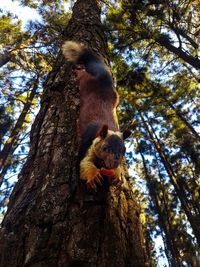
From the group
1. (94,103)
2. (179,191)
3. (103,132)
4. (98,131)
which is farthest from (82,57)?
(179,191)

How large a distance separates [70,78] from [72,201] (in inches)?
62.5

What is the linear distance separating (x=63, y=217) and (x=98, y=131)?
0.62 metres

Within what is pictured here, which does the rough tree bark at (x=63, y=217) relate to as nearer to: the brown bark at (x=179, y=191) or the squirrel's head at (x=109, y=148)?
the squirrel's head at (x=109, y=148)

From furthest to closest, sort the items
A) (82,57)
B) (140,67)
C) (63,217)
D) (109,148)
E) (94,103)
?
(140,67)
(82,57)
(94,103)
(109,148)
(63,217)

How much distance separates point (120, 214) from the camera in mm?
1881

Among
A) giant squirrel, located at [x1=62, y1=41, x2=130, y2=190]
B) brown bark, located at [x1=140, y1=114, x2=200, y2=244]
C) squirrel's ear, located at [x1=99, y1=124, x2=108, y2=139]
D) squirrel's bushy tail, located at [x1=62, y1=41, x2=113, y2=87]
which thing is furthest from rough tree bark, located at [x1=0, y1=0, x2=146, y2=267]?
brown bark, located at [x1=140, y1=114, x2=200, y2=244]

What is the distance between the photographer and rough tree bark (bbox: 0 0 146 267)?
153 cm

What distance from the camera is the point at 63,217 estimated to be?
1.70m

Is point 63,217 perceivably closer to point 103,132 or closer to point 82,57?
point 103,132

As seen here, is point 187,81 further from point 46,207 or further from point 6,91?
point 46,207

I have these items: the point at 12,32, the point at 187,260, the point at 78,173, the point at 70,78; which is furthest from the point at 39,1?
the point at 187,260

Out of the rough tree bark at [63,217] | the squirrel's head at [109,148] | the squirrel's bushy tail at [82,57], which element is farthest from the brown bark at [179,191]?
the squirrel's head at [109,148]

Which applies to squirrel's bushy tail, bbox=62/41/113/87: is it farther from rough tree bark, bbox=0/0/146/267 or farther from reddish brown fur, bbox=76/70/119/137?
rough tree bark, bbox=0/0/146/267

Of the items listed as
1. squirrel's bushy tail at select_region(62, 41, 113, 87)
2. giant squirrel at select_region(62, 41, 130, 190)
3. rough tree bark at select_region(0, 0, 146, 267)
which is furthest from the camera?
squirrel's bushy tail at select_region(62, 41, 113, 87)
